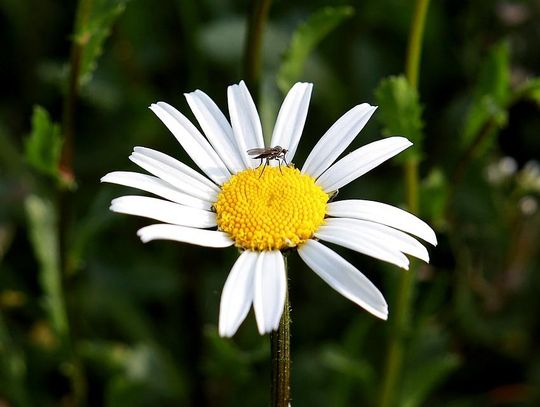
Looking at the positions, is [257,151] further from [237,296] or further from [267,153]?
[237,296]

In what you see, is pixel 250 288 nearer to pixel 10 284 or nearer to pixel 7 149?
pixel 10 284

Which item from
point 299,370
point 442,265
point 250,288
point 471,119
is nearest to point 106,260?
point 299,370

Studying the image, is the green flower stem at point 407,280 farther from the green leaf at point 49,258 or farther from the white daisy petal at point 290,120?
the green leaf at point 49,258

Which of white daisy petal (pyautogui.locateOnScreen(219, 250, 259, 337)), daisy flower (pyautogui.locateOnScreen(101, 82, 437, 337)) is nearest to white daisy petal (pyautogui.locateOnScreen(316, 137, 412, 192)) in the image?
daisy flower (pyautogui.locateOnScreen(101, 82, 437, 337))

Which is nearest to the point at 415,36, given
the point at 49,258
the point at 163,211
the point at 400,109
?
the point at 400,109

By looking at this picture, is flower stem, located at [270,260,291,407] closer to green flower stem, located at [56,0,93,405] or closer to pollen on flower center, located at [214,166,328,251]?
pollen on flower center, located at [214,166,328,251]

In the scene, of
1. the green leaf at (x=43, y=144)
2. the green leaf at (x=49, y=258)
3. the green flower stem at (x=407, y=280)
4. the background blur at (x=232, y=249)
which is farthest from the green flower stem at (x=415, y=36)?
the green leaf at (x=49, y=258)
